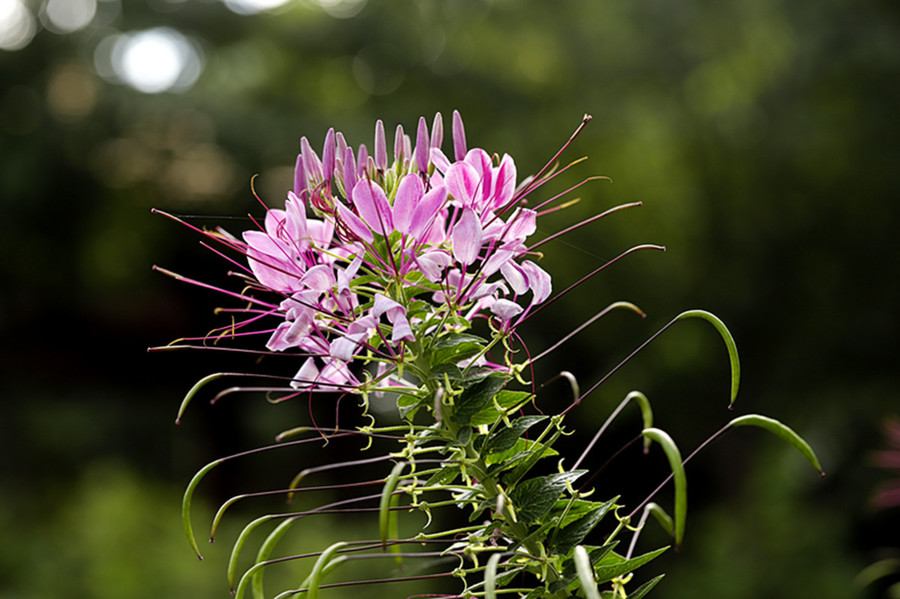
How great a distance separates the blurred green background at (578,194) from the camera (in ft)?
14.7

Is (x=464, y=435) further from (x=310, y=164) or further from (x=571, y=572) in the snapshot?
(x=310, y=164)

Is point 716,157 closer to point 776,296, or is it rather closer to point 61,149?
point 776,296

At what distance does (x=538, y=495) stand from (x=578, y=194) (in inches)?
177

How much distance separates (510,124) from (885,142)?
228cm

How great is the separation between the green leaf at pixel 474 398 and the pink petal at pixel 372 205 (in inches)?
5.4

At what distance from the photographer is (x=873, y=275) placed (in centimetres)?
467

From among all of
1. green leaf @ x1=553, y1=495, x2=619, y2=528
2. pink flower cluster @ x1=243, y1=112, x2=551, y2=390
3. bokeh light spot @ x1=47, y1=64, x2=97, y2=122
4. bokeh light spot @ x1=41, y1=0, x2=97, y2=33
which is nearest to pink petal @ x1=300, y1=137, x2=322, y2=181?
pink flower cluster @ x1=243, y1=112, x2=551, y2=390

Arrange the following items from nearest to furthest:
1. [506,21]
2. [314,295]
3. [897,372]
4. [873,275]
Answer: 1. [314,295]
2. [897,372]
3. [873,275]
4. [506,21]

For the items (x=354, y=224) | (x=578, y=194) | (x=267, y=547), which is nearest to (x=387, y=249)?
(x=354, y=224)

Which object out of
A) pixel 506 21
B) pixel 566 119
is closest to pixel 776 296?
pixel 566 119

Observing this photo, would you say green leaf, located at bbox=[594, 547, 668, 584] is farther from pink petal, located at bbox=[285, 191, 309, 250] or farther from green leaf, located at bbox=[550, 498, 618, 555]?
pink petal, located at bbox=[285, 191, 309, 250]

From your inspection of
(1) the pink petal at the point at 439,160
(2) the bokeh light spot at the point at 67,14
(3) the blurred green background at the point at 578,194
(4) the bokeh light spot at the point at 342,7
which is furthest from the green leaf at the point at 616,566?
(2) the bokeh light spot at the point at 67,14

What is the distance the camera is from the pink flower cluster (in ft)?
1.92

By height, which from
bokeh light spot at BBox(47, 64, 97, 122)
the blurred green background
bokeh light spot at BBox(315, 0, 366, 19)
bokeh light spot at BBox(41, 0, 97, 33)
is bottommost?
the blurred green background
